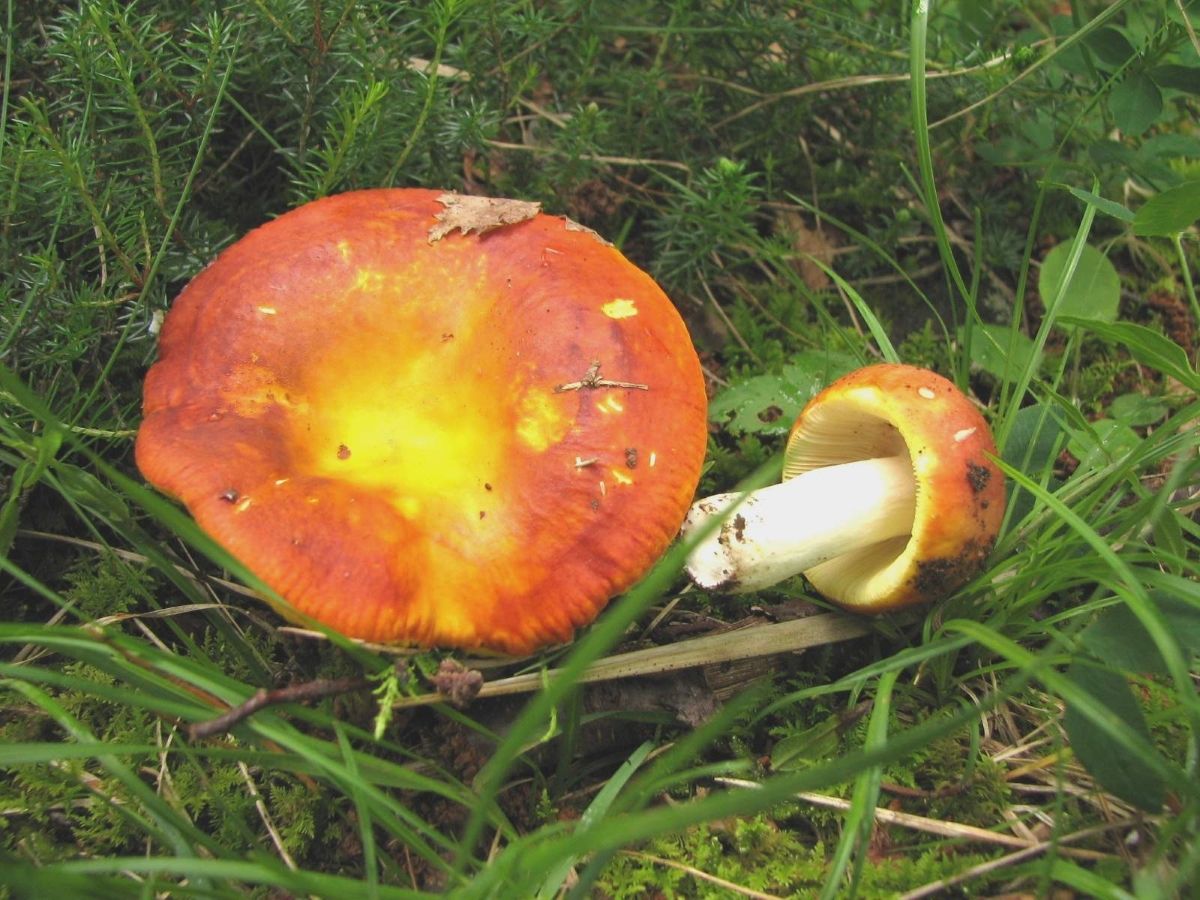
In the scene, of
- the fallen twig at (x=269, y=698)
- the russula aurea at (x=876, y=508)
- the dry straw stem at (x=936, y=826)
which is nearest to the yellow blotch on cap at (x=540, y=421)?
the russula aurea at (x=876, y=508)

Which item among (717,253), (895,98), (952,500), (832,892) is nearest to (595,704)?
(832,892)

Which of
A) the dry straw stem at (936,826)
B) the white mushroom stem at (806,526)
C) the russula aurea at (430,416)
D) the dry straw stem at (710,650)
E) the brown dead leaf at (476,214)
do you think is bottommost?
the dry straw stem at (936,826)

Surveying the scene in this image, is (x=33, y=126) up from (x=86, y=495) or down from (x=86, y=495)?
up

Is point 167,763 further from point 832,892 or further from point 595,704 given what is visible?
point 832,892

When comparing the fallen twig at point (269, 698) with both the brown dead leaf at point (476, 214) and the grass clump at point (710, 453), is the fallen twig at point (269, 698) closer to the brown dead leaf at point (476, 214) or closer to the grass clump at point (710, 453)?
the grass clump at point (710, 453)

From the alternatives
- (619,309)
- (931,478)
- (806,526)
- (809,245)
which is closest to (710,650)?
(806,526)

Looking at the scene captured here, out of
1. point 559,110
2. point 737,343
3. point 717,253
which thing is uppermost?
point 559,110
